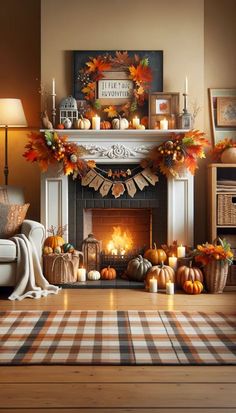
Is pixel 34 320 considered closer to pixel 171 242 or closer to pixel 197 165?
pixel 171 242

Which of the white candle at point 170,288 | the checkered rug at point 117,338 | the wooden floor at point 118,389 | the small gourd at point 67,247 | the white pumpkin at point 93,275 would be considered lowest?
the wooden floor at point 118,389

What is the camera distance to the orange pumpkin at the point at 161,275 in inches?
183

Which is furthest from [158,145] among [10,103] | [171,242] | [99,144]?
[10,103]

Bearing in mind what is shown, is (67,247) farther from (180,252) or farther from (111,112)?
(111,112)

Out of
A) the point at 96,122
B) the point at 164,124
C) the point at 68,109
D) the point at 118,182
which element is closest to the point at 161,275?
the point at 118,182

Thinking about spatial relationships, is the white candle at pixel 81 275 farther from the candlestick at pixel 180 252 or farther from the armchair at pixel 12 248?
the candlestick at pixel 180 252

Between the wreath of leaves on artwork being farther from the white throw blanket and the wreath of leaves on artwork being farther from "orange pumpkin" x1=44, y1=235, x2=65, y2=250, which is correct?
the white throw blanket

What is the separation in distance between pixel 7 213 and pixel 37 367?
2273 mm

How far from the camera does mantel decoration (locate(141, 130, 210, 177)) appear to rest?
4.86 meters

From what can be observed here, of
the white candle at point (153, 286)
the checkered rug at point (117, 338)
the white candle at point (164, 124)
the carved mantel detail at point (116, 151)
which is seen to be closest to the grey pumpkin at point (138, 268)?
the white candle at point (153, 286)

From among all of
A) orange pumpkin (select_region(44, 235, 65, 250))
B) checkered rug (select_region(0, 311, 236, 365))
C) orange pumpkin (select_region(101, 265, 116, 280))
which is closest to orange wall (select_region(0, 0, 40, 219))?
orange pumpkin (select_region(44, 235, 65, 250))

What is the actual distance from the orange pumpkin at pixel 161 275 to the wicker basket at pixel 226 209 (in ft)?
2.26

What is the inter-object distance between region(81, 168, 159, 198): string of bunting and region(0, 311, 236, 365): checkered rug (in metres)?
1.58

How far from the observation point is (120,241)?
5.30 meters
